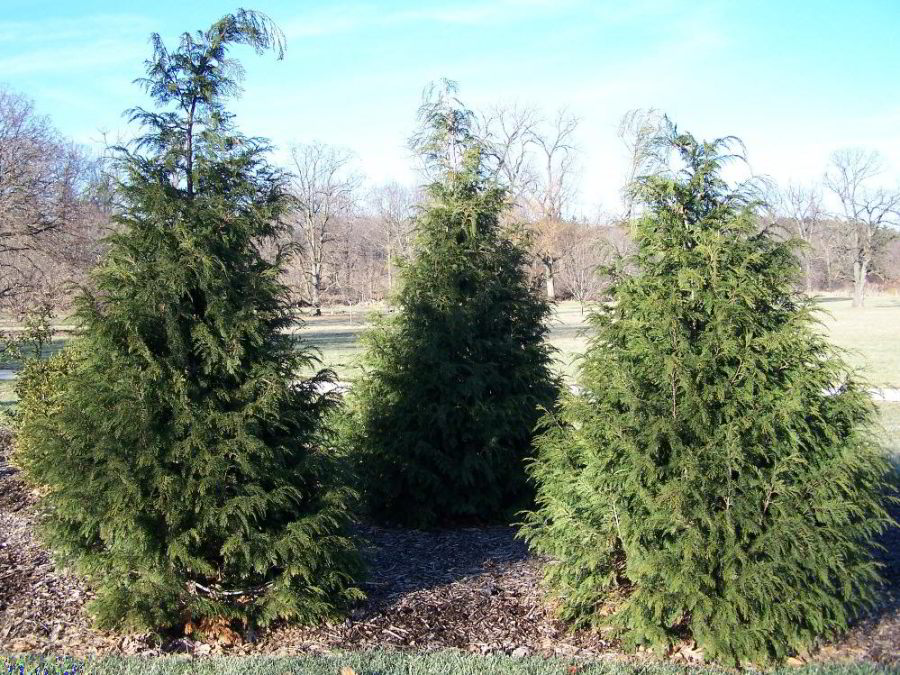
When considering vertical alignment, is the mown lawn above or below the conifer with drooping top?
below

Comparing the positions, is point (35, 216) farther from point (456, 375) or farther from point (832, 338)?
point (832, 338)

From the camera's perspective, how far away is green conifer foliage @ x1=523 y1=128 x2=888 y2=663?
4191 millimetres

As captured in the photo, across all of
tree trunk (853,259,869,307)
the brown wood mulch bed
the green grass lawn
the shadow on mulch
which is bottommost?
the shadow on mulch

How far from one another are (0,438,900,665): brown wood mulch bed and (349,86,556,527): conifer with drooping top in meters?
0.95

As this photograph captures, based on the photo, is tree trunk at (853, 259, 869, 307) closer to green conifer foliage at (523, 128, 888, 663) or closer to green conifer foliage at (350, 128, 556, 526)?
green conifer foliage at (350, 128, 556, 526)

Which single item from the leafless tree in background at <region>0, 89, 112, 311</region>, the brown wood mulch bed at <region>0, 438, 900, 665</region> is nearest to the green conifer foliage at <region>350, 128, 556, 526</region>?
the brown wood mulch bed at <region>0, 438, 900, 665</region>

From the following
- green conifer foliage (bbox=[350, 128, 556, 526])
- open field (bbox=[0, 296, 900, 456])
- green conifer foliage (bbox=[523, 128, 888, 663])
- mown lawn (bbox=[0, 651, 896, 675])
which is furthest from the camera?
open field (bbox=[0, 296, 900, 456])

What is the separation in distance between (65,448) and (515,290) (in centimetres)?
449

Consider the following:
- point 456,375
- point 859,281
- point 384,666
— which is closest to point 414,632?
point 384,666

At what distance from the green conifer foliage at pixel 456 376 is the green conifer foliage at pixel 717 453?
7.87ft

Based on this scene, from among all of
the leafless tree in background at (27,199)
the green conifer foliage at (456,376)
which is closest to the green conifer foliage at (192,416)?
the green conifer foliage at (456,376)

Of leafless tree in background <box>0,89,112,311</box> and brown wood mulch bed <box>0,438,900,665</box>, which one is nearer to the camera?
brown wood mulch bed <box>0,438,900,665</box>

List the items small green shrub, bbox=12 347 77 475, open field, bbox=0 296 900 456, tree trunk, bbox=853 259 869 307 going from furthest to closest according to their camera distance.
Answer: tree trunk, bbox=853 259 869 307 < open field, bbox=0 296 900 456 < small green shrub, bbox=12 347 77 475

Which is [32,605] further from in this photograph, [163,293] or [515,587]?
[515,587]
